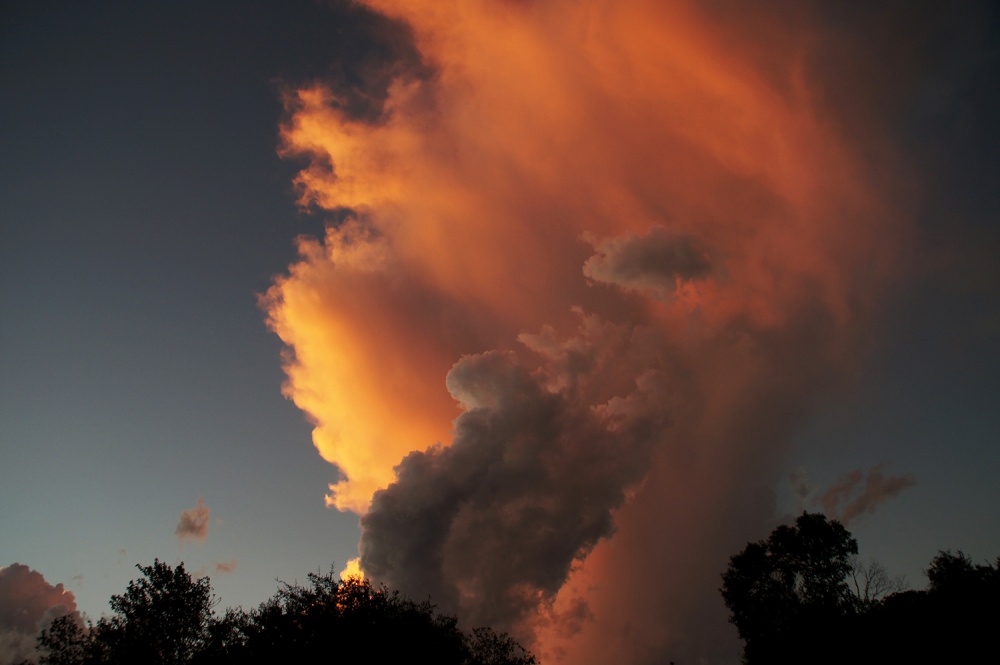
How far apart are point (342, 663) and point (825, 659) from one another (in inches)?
1961

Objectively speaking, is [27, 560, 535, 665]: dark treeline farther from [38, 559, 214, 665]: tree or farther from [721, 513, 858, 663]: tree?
[721, 513, 858, 663]: tree

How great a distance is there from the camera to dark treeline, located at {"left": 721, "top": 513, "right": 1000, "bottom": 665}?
51.4 m

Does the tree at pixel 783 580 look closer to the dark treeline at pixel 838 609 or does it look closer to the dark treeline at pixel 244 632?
the dark treeline at pixel 838 609

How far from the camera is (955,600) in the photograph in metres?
55.0

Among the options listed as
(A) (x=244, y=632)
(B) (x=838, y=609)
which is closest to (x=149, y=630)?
(A) (x=244, y=632)

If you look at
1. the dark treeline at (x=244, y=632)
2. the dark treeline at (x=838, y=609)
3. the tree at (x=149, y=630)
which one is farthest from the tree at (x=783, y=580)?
the tree at (x=149, y=630)

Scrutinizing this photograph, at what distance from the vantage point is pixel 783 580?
Result: 74.8m

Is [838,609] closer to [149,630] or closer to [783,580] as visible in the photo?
[783,580]

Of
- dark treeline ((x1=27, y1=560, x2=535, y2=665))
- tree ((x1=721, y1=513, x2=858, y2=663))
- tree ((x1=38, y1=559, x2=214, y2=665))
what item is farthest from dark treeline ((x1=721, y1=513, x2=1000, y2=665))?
tree ((x1=38, y1=559, x2=214, y2=665))

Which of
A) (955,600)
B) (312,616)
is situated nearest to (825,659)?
(955,600)

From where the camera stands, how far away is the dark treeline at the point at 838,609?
51406 millimetres

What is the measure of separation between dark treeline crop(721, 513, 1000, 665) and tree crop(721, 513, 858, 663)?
0.13 meters

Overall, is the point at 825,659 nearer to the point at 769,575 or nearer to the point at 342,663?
the point at 769,575

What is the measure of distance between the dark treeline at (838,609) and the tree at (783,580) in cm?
13
